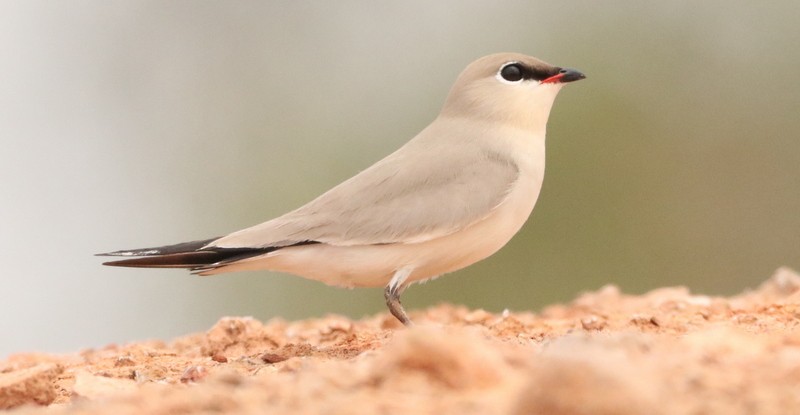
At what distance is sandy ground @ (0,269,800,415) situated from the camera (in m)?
2.99

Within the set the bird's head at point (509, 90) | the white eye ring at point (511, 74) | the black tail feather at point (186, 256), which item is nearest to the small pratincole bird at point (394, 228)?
the black tail feather at point (186, 256)

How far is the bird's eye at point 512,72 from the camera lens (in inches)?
279

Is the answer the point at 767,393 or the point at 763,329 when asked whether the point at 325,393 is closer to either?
the point at 767,393

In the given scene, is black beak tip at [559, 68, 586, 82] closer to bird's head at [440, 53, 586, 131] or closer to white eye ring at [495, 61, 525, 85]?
bird's head at [440, 53, 586, 131]

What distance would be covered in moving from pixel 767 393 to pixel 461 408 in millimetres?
947

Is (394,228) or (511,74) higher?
(511,74)

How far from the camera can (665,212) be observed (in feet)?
50.0

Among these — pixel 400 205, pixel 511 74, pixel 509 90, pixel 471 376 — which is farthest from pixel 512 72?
pixel 471 376

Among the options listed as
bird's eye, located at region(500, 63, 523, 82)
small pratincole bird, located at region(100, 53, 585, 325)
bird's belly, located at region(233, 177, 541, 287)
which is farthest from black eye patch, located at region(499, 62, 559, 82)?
bird's belly, located at region(233, 177, 541, 287)

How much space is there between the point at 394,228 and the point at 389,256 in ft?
0.54

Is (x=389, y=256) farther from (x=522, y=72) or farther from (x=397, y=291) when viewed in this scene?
(x=522, y=72)

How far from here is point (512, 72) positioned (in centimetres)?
711

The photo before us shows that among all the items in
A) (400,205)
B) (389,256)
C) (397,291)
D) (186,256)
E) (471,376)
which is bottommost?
(471,376)

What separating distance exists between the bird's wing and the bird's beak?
818 mm
